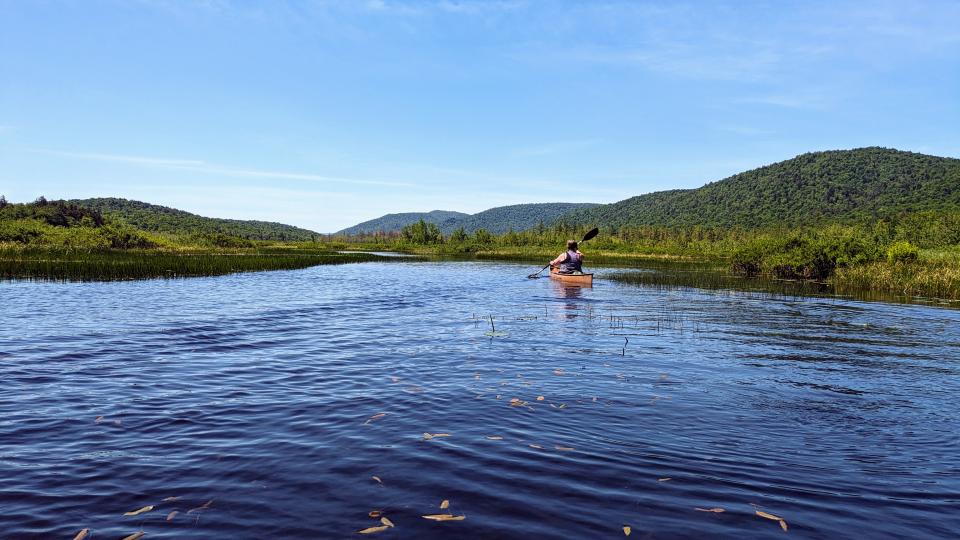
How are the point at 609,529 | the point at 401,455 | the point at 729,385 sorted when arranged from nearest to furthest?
the point at 609,529
the point at 401,455
the point at 729,385

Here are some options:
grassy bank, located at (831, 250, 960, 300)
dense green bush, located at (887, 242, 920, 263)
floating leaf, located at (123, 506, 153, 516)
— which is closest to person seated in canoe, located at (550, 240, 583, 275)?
grassy bank, located at (831, 250, 960, 300)

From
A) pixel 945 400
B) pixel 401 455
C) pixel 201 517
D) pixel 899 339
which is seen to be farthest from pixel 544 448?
pixel 899 339

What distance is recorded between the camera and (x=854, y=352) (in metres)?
16.9

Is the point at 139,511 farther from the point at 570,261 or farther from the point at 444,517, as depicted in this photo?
the point at 570,261

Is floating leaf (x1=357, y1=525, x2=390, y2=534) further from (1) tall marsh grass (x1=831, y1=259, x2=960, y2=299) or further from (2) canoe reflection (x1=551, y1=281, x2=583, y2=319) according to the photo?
(1) tall marsh grass (x1=831, y1=259, x2=960, y2=299)

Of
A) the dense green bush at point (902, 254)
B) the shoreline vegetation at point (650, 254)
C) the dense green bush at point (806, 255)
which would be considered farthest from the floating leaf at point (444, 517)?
the dense green bush at point (806, 255)

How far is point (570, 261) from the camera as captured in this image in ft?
128

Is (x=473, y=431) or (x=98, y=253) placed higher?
(x=98, y=253)

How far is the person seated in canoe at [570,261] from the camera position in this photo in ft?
126

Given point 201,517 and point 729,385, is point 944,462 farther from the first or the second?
point 201,517

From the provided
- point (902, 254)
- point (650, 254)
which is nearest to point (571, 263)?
point (902, 254)

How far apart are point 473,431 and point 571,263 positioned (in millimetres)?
31162

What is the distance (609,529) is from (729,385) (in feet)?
25.5

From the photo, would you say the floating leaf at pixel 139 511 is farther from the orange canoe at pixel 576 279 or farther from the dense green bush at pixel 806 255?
the dense green bush at pixel 806 255
